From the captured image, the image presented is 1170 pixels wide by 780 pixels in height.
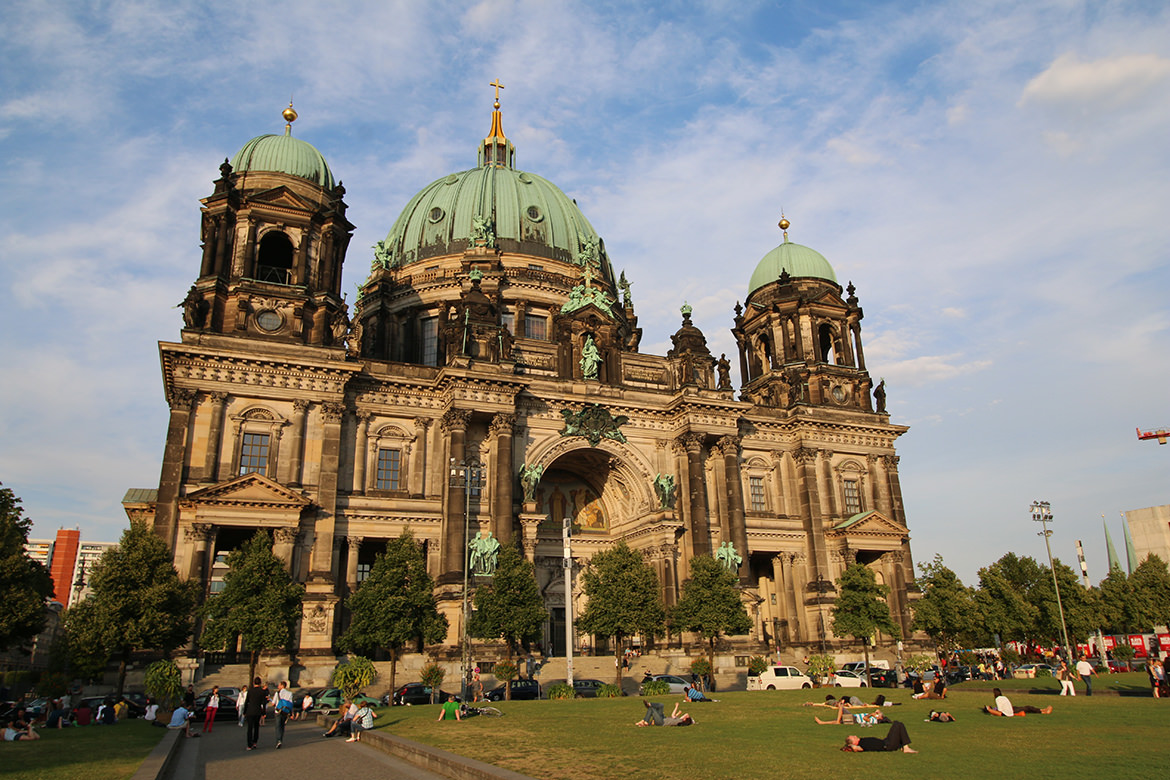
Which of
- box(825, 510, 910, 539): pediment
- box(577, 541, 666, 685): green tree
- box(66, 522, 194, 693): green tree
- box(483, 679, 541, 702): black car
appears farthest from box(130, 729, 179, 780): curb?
box(825, 510, 910, 539): pediment

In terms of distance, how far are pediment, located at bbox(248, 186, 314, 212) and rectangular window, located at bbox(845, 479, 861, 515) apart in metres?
38.2

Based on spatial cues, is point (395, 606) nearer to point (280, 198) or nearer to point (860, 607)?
point (280, 198)

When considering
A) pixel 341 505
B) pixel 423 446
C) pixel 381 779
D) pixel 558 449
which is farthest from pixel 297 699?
pixel 381 779

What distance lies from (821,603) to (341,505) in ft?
95.4

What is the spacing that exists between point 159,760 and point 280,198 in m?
35.2

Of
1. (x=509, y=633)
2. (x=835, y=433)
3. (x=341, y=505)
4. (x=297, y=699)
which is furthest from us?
(x=835, y=433)

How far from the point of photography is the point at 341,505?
4244 centimetres

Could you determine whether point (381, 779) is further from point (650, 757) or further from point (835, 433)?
point (835, 433)

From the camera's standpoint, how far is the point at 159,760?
1598cm

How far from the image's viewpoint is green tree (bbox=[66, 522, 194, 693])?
31750 mm

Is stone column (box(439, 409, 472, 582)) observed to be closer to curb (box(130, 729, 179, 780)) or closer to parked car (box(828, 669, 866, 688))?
parked car (box(828, 669, 866, 688))

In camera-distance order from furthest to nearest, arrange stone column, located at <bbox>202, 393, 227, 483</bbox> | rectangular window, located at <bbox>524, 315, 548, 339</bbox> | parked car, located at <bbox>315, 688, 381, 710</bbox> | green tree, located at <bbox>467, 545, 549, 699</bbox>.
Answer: rectangular window, located at <bbox>524, 315, 548, 339</bbox>
stone column, located at <bbox>202, 393, 227, 483</bbox>
green tree, located at <bbox>467, 545, 549, 699</bbox>
parked car, located at <bbox>315, 688, 381, 710</bbox>

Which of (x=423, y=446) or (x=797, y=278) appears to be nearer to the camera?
(x=423, y=446)

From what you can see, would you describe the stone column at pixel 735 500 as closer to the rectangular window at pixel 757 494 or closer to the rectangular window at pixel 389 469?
the rectangular window at pixel 757 494
